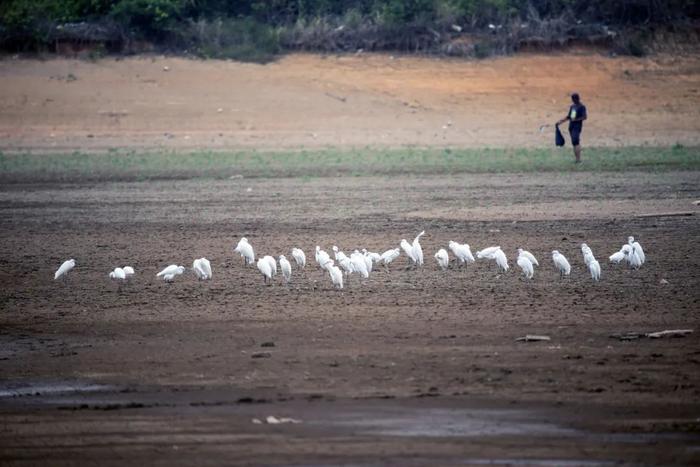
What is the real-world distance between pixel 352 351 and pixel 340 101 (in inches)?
1179

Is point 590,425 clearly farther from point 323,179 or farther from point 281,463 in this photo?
point 323,179

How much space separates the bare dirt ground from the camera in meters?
9.12

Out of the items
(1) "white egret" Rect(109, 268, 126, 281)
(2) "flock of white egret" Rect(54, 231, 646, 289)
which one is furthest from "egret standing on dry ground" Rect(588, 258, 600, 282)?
(1) "white egret" Rect(109, 268, 126, 281)

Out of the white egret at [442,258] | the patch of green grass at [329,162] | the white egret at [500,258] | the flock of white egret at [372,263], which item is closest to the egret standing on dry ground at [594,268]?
the flock of white egret at [372,263]

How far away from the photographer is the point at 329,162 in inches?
1243

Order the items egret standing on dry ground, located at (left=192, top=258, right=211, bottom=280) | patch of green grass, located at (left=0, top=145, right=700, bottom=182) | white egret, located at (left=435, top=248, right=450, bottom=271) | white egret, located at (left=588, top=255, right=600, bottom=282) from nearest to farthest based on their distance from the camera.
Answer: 1. white egret, located at (left=588, top=255, right=600, bottom=282)
2. egret standing on dry ground, located at (left=192, top=258, right=211, bottom=280)
3. white egret, located at (left=435, top=248, right=450, bottom=271)
4. patch of green grass, located at (left=0, top=145, right=700, bottom=182)

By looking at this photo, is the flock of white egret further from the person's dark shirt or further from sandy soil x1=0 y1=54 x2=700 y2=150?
sandy soil x1=0 y1=54 x2=700 y2=150

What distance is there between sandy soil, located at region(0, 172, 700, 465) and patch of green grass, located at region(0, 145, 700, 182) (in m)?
8.02

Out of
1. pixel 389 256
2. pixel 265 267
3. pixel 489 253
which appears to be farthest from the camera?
pixel 389 256

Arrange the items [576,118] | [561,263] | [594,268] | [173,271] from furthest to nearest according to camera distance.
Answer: [576,118]
[173,271]
[561,263]
[594,268]

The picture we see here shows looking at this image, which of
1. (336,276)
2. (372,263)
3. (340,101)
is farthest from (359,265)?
(340,101)

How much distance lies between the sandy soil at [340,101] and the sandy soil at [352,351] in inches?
664

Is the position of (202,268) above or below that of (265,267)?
below

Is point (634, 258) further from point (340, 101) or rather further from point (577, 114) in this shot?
point (340, 101)
